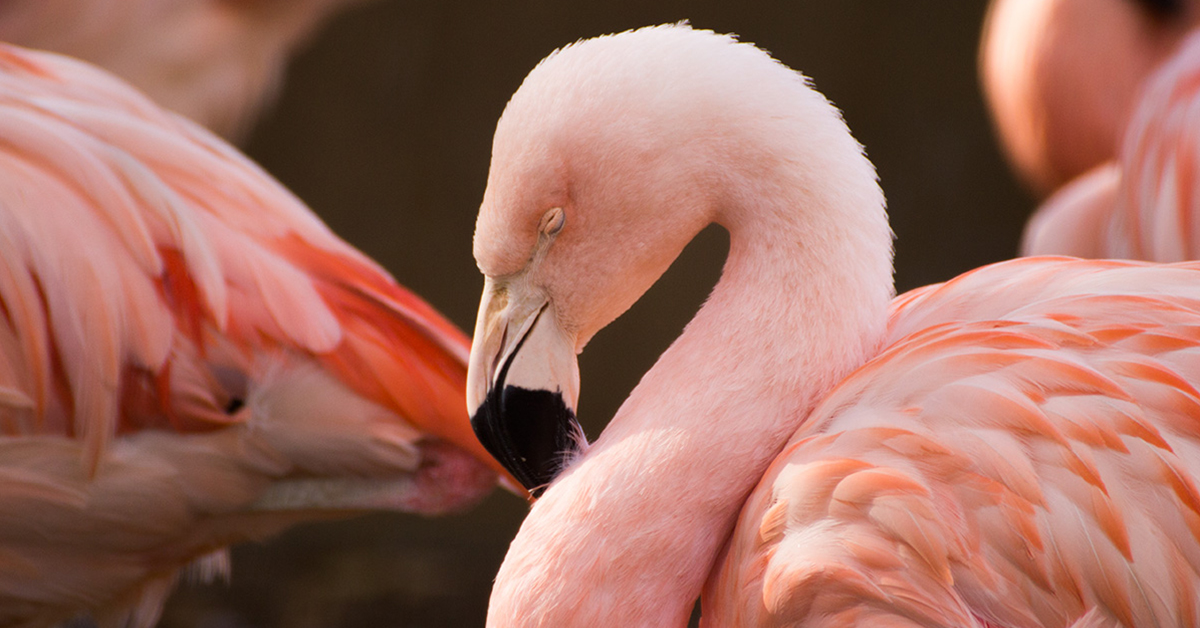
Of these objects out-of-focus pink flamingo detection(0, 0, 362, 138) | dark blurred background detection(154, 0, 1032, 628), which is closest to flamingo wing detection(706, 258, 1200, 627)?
out-of-focus pink flamingo detection(0, 0, 362, 138)

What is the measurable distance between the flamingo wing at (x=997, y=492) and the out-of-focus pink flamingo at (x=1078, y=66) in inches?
89.1

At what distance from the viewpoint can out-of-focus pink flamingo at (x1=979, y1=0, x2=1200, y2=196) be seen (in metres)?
3.40

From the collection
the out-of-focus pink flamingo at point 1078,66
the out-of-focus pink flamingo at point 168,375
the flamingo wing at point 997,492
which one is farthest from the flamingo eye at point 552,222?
the out-of-focus pink flamingo at point 1078,66

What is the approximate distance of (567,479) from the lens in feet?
4.66

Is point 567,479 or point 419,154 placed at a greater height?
point 567,479

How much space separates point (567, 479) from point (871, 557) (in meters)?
0.38

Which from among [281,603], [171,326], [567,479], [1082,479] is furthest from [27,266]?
[281,603]

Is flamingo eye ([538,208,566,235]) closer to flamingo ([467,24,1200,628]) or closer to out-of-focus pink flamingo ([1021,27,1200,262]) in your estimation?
flamingo ([467,24,1200,628])

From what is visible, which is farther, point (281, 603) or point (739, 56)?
point (281, 603)

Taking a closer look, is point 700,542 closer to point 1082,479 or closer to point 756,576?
point 756,576

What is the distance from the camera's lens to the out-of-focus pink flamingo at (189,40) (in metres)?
3.24

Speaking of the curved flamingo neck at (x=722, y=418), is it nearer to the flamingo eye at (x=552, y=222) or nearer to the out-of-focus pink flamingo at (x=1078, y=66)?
the flamingo eye at (x=552, y=222)

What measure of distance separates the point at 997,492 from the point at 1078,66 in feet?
8.29

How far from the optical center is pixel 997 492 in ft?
4.07
